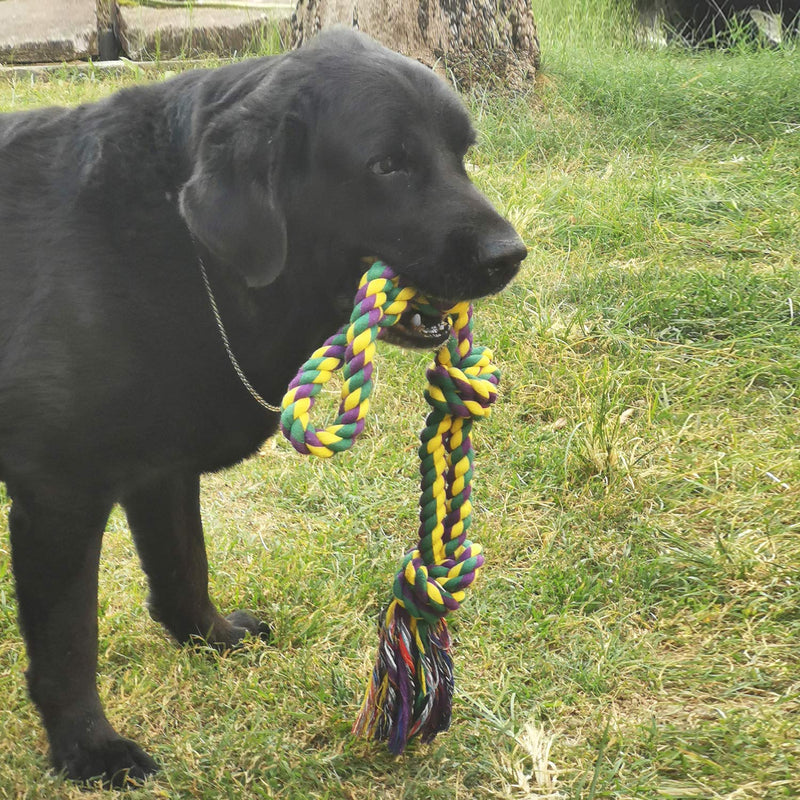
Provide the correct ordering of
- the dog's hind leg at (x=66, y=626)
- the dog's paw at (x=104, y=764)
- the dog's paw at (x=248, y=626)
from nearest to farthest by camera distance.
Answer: the dog's hind leg at (x=66, y=626) < the dog's paw at (x=104, y=764) < the dog's paw at (x=248, y=626)

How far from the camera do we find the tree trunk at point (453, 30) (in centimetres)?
505

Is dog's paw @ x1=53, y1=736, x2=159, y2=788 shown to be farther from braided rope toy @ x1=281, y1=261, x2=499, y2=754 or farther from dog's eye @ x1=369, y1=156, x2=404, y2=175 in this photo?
dog's eye @ x1=369, y1=156, x2=404, y2=175

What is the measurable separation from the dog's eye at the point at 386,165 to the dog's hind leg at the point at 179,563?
2.54ft

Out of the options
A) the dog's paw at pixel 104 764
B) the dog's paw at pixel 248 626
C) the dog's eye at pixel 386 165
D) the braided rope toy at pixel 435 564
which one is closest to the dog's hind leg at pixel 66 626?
the dog's paw at pixel 104 764

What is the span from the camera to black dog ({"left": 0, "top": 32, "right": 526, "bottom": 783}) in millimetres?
1945

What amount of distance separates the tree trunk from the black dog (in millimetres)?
3120

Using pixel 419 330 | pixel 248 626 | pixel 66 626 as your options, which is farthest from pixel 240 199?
pixel 248 626

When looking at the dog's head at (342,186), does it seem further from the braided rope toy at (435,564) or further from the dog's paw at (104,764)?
the dog's paw at (104,764)

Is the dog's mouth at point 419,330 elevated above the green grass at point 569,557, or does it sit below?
above

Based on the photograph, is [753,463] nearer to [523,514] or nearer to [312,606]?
[523,514]

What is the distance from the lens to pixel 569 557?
273cm

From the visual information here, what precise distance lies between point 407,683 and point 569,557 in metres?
0.80

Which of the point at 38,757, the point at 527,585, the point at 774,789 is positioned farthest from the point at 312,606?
the point at 774,789

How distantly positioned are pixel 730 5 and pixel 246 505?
4.76 metres
